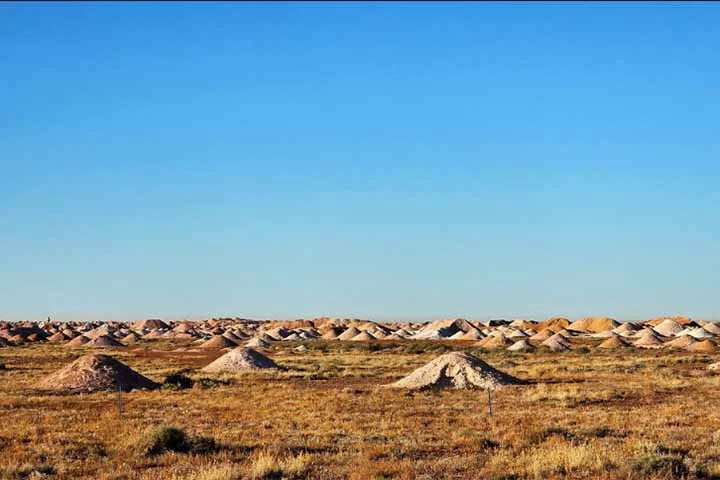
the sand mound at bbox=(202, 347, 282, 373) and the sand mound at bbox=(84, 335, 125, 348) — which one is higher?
the sand mound at bbox=(84, 335, 125, 348)

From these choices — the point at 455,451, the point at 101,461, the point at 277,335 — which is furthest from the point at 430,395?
the point at 277,335

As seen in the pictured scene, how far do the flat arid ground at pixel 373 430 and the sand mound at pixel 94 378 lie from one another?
145 cm

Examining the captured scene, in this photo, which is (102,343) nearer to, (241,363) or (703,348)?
(241,363)

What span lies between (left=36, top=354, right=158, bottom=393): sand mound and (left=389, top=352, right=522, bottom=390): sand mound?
1213 cm

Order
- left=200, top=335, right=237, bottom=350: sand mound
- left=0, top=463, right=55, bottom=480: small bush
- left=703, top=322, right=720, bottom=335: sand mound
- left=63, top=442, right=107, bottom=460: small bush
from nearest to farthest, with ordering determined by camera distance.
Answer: left=0, top=463, right=55, bottom=480: small bush
left=63, top=442, right=107, bottom=460: small bush
left=200, top=335, right=237, bottom=350: sand mound
left=703, top=322, right=720, bottom=335: sand mound

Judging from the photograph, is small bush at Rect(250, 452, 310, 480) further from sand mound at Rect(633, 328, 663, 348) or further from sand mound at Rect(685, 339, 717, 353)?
sand mound at Rect(633, 328, 663, 348)

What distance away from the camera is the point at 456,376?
39031 mm

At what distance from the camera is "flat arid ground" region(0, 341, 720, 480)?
1697cm

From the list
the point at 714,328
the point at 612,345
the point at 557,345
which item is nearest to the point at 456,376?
the point at 557,345

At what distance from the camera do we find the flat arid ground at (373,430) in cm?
1697

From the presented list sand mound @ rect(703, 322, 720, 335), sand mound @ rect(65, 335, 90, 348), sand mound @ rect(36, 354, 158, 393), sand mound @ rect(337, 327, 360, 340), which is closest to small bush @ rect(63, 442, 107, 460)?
sand mound @ rect(36, 354, 158, 393)

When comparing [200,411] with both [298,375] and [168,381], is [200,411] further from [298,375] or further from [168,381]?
[298,375]

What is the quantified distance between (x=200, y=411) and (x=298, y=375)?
59.9ft

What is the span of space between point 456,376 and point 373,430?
1564 centimetres
